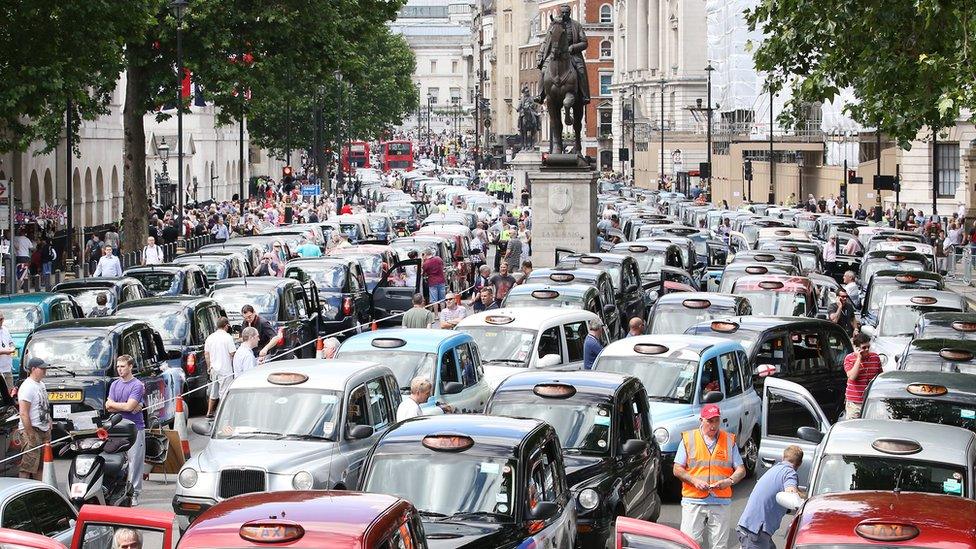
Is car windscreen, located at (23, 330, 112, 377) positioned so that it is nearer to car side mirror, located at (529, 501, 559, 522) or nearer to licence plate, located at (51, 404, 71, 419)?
licence plate, located at (51, 404, 71, 419)

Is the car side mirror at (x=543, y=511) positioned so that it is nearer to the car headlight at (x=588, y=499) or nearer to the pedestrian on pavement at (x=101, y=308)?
the car headlight at (x=588, y=499)

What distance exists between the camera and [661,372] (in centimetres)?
1861

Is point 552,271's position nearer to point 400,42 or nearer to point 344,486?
point 344,486

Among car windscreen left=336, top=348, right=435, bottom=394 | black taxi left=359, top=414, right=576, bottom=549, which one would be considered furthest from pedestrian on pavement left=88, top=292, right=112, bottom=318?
black taxi left=359, top=414, right=576, bottom=549

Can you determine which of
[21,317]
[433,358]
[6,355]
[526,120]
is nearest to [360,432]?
[433,358]

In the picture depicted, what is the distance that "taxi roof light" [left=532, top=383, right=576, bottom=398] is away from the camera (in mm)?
15422

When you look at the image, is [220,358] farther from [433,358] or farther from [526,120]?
[526,120]

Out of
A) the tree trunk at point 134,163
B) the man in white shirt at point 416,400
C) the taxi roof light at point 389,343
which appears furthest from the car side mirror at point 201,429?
the tree trunk at point 134,163

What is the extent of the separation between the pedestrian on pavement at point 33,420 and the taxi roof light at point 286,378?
2736 millimetres

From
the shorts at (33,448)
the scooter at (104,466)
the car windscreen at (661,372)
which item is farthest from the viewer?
the car windscreen at (661,372)

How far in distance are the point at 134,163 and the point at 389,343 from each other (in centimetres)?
2906

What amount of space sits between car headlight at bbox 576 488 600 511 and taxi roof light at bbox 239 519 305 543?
540 cm

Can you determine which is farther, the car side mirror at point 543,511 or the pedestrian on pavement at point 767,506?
the pedestrian on pavement at point 767,506

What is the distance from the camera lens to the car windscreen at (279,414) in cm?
1545
